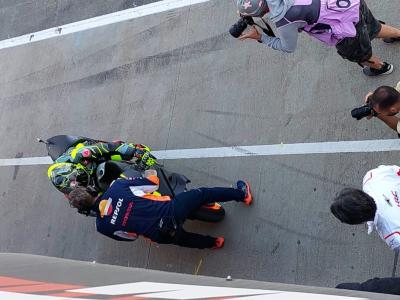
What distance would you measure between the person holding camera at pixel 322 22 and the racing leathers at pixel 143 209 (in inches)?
70.4

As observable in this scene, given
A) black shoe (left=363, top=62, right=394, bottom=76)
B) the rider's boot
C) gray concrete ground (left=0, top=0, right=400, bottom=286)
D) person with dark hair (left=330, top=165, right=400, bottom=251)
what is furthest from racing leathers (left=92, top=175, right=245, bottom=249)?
black shoe (left=363, top=62, right=394, bottom=76)

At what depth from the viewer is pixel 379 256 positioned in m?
5.13

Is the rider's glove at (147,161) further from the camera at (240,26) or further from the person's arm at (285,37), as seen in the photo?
the person's arm at (285,37)

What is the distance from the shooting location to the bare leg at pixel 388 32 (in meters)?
5.27

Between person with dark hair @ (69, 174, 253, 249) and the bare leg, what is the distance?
232cm

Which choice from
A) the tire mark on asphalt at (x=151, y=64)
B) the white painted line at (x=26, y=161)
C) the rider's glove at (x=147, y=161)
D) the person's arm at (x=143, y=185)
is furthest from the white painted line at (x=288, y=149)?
the white painted line at (x=26, y=161)

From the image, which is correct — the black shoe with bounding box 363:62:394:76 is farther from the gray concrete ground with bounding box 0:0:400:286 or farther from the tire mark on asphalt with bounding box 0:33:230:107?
the tire mark on asphalt with bounding box 0:33:230:107

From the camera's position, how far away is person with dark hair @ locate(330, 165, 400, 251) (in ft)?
12.5

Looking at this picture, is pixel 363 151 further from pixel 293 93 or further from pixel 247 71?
pixel 247 71

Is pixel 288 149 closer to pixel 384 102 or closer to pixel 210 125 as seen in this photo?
pixel 210 125

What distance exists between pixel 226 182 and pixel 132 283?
2.97m

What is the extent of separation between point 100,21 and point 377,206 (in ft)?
19.5

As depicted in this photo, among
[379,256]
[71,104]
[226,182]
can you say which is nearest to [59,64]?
[71,104]

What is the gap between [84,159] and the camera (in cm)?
601
